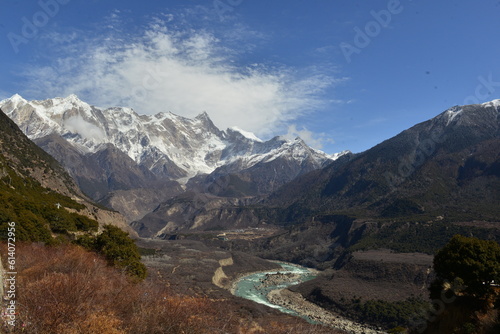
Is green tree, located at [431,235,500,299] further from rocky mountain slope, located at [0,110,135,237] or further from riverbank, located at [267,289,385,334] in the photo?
rocky mountain slope, located at [0,110,135,237]

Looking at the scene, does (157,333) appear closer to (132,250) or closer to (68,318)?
(68,318)

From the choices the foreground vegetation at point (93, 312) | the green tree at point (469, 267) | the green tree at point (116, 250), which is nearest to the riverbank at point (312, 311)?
the green tree at point (469, 267)

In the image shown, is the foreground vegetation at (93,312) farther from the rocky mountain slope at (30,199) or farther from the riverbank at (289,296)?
the riverbank at (289,296)

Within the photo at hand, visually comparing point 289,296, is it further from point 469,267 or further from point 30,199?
point 30,199

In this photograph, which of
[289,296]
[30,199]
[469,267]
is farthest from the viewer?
[289,296]

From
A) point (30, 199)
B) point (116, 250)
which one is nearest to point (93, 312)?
point (116, 250)

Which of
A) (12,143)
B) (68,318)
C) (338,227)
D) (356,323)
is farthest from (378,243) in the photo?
(68,318)

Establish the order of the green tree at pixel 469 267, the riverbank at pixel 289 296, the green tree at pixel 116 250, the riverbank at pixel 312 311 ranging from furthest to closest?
1. the riverbank at pixel 289 296
2. the riverbank at pixel 312 311
3. the green tree at pixel 116 250
4. the green tree at pixel 469 267

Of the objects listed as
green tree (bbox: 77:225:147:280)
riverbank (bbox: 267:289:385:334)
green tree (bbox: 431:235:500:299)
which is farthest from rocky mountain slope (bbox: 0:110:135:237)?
riverbank (bbox: 267:289:385:334)
